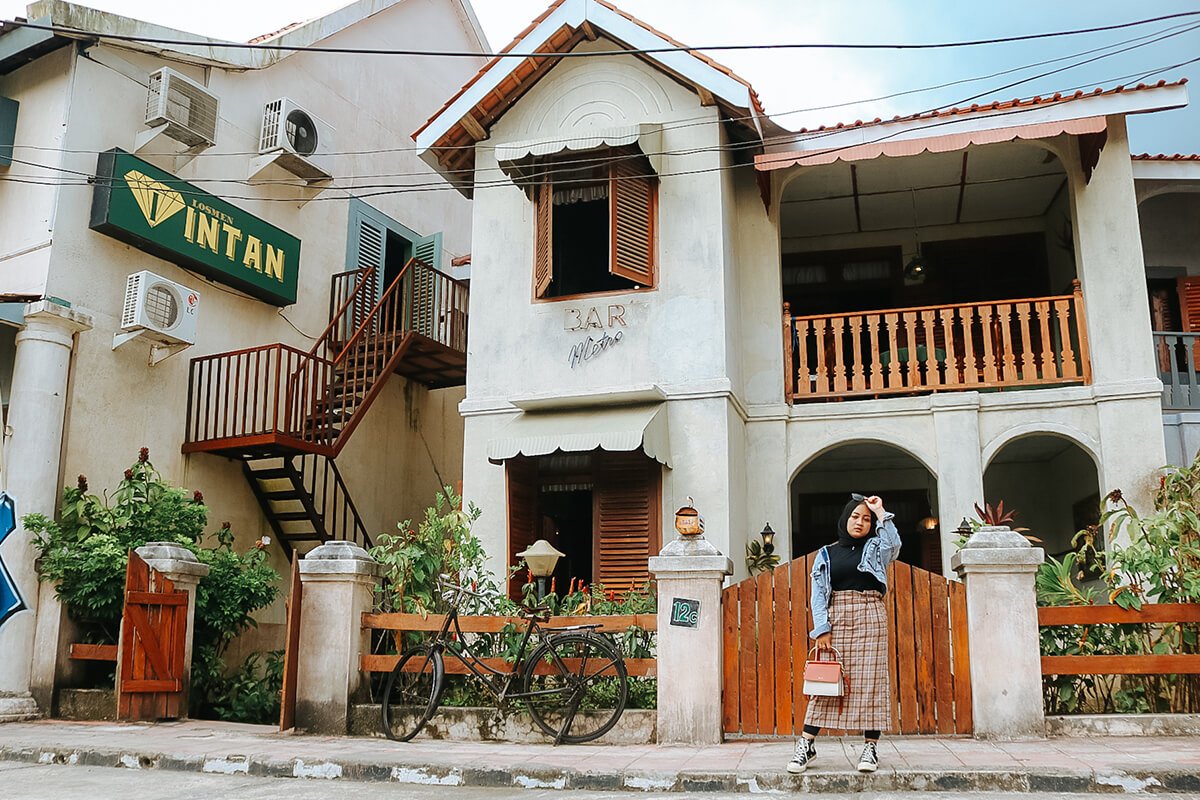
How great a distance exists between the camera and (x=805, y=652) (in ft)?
25.5

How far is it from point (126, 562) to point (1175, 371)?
453 inches

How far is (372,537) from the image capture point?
15.5 metres

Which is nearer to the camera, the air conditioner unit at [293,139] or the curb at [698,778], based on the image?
the curb at [698,778]

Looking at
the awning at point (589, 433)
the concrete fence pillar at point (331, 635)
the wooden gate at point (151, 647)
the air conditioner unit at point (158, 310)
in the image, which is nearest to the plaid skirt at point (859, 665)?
the concrete fence pillar at point (331, 635)

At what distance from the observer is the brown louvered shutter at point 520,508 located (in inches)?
452

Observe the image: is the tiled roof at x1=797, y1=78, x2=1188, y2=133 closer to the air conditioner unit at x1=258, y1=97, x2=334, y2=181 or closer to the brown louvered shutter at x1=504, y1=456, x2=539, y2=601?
the brown louvered shutter at x1=504, y1=456, x2=539, y2=601

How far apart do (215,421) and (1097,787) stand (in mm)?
10393

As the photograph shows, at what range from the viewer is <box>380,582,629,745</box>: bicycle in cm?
800

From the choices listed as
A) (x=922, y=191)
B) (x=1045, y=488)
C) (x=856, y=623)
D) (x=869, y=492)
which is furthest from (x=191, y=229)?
(x=1045, y=488)

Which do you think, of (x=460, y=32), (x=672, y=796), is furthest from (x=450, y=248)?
(x=672, y=796)

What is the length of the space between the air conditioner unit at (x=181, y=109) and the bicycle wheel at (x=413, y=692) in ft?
23.7

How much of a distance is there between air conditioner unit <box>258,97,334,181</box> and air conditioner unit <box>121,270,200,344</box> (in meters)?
2.59

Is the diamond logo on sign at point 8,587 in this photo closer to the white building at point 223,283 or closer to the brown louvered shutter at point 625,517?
the white building at point 223,283

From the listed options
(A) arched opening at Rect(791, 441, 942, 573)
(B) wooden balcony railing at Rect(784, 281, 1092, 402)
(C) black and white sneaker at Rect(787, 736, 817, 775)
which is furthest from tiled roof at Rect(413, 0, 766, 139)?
(C) black and white sneaker at Rect(787, 736, 817, 775)
